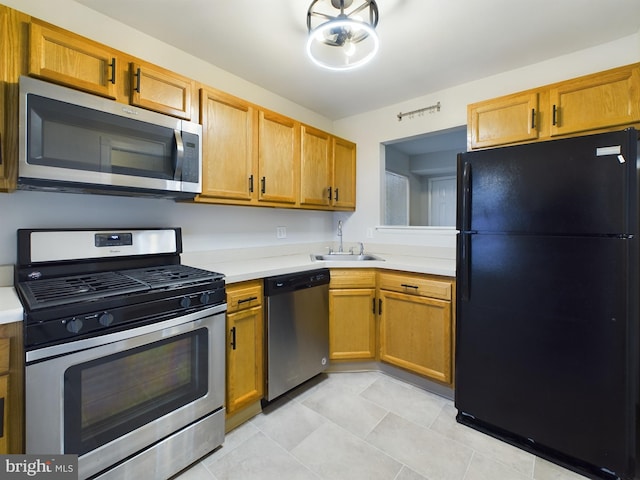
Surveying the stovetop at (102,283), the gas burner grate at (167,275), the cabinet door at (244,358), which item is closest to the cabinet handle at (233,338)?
the cabinet door at (244,358)

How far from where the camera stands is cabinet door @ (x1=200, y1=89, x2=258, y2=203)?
1.96 meters

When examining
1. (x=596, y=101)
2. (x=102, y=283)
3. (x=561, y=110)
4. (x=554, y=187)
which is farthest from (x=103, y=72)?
(x=596, y=101)

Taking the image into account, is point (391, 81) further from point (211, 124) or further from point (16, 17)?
point (16, 17)

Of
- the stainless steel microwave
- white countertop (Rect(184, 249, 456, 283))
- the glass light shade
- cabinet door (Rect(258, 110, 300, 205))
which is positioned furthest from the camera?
cabinet door (Rect(258, 110, 300, 205))

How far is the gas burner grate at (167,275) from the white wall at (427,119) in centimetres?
192

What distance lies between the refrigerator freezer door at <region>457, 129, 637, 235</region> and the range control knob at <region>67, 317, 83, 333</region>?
6.47ft

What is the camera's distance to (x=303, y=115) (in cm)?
312

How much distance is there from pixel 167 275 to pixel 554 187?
2.10 meters

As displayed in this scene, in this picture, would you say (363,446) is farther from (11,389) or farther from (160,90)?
(160,90)

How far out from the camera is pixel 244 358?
1850 mm

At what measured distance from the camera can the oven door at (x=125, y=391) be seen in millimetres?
1108

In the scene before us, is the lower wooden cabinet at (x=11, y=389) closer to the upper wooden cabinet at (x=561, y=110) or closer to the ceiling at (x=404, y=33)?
the ceiling at (x=404, y=33)
